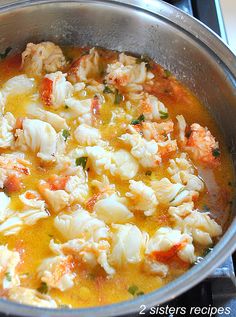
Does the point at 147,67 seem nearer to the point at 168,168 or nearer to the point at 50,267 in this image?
the point at 168,168

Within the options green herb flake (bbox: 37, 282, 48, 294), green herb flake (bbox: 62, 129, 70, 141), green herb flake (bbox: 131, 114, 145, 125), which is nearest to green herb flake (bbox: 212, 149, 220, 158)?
green herb flake (bbox: 131, 114, 145, 125)

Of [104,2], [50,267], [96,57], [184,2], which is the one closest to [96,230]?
[50,267]

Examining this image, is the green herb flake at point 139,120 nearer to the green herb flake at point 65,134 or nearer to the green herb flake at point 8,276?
the green herb flake at point 65,134

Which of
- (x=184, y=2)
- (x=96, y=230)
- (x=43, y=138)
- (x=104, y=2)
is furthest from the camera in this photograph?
(x=184, y=2)

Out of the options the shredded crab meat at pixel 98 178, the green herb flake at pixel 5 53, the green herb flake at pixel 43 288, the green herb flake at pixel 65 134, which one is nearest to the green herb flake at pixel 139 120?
the shredded crab meat at pixel 98 178

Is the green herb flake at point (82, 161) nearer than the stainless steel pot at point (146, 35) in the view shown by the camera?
Yes

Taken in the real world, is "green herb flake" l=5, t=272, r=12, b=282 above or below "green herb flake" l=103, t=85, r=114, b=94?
below

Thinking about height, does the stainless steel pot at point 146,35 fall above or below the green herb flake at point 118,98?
above

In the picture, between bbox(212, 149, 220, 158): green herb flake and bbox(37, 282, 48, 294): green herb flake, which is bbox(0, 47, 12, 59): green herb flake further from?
bbox(37, 282, 48, 294): green herb flake
